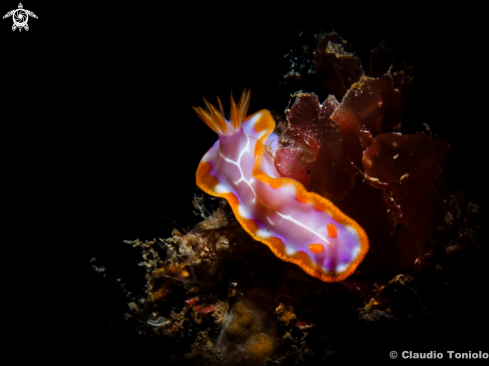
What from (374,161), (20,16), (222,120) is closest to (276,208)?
(374,161)

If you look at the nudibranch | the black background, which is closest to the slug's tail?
the nudibranch

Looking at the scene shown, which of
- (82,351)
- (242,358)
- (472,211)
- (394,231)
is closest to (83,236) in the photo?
(82,351)

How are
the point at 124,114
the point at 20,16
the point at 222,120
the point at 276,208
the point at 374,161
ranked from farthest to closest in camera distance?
the point at 124,114 < the point at 20,16 < the point at 222,120 < the point at 276,208 < the point at 374,161

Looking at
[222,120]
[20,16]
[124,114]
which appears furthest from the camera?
[124,114]

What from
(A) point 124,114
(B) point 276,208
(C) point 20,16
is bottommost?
(B) point 276,208

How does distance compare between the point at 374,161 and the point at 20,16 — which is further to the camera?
the point at 20,16

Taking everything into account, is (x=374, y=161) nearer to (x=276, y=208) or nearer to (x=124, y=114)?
(x=276, y=208)

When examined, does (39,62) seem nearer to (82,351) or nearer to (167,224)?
(167,224)
